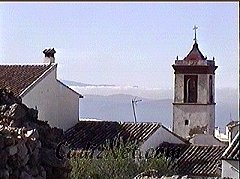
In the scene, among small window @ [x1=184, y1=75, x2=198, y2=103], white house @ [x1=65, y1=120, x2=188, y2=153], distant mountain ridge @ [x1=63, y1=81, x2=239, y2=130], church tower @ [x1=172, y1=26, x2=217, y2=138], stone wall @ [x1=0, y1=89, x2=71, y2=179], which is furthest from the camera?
small window @ [x1=184, y1=75, x2=198, y2=103]

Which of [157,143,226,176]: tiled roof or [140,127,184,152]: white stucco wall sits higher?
[140,127,184,152]: white stucco wall

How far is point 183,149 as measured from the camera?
643 inches

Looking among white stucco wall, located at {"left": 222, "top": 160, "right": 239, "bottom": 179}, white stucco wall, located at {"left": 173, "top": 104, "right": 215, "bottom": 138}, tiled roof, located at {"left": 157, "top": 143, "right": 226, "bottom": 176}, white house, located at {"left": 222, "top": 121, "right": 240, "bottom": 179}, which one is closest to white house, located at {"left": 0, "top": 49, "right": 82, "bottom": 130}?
tiled roof, located at {"left": 157, "top": 143, "right": 226, "bottom": 176}

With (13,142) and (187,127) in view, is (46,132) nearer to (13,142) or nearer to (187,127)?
(13,142)

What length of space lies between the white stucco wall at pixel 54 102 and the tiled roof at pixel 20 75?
19cm

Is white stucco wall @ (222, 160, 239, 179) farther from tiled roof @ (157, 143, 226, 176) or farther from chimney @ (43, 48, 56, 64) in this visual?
chimney @ (43, 48, 56, 64)

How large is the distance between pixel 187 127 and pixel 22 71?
11.9 meters

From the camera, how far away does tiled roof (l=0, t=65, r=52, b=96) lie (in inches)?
609

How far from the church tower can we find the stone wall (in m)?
20.1

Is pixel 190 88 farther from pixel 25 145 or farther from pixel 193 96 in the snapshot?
pixel 25 145

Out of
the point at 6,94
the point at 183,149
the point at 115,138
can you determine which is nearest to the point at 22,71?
the point at 115,138

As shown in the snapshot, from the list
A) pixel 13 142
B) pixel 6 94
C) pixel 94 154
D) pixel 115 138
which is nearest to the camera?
pixel 13 142

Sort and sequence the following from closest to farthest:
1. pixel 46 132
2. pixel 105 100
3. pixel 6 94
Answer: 1. pixel 46 132
2. pixel 6 94
3. pixel 105 100

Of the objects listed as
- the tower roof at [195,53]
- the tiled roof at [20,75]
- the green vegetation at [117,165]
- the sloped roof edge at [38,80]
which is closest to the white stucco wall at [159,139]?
the green vegetation at [117,165]
